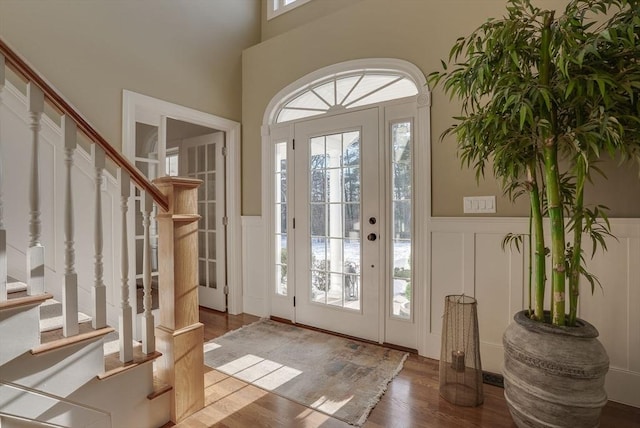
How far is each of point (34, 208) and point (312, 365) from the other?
6.46ft

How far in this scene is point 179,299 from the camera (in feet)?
5.99

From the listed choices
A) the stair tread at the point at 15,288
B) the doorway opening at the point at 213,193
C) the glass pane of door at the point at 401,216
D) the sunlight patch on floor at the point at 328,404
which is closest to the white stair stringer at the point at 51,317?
the stair tread at the point at 15,288

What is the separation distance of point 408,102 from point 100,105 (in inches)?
97.6

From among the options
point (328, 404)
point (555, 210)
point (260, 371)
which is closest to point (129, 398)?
point (260, 371)

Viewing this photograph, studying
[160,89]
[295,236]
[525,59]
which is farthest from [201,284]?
[525,59]

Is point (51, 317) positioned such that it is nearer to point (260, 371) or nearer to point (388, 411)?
point (260, 371)

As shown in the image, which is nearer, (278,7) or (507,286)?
(507,286)

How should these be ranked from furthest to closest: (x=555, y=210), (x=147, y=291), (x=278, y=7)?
(x=278, y=7) → (x=147, y=291) → (x=555, y=210)

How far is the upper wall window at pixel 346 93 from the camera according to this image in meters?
2.89

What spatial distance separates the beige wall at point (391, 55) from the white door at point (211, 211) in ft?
1.01

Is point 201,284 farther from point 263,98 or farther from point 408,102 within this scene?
point 408,102

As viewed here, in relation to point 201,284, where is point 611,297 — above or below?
above

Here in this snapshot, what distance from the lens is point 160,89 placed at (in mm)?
3012

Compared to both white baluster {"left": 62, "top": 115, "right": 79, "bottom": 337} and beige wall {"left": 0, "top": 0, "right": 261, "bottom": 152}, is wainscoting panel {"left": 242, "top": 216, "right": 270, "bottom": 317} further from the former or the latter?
white baluster {"left": 62, "top": 115, "right": 79, "bottom": 337}
